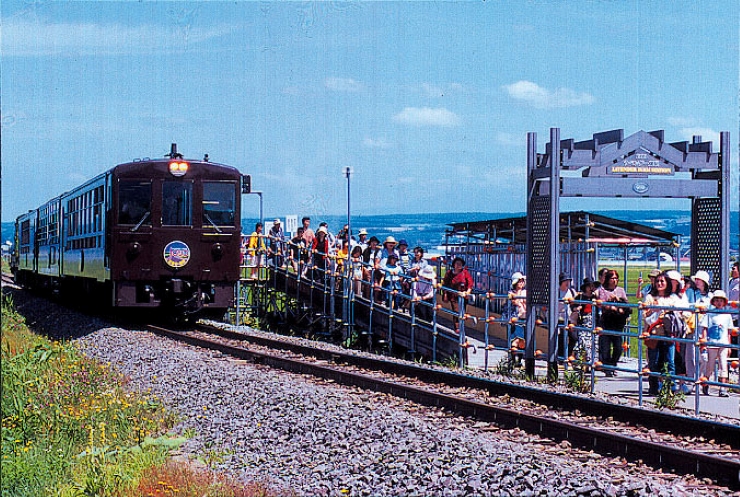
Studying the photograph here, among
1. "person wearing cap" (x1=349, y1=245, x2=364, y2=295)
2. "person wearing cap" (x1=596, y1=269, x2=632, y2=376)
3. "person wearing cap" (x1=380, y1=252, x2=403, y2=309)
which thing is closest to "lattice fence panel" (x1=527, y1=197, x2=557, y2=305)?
"person wearing cap" (x1=596, y1=269, x2=632, y2=376)

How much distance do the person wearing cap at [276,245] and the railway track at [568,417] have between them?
28.0 ft

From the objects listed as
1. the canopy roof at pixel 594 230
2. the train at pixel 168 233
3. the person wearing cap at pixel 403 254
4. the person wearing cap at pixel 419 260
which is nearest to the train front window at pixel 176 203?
the train at pixel 168 233

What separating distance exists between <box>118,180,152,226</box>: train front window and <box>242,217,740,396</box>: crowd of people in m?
3.48

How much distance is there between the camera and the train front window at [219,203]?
20.1 metres

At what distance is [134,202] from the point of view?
19688mm

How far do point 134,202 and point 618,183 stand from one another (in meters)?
10.8

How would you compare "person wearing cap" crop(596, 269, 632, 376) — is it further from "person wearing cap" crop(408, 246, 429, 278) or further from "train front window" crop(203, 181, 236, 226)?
"train front window" crop(203, 181, 236, 226)

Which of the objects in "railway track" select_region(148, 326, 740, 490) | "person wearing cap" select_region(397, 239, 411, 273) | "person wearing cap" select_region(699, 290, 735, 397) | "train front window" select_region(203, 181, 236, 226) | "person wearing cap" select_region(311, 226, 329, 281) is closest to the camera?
"railway track" select_region(148, 326, 740, 490)

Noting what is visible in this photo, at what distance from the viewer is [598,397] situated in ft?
35.9

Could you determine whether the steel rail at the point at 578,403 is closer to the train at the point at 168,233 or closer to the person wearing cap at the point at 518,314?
the person wearing cap at the point at 518,314

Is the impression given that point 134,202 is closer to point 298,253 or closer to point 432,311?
point 298,253

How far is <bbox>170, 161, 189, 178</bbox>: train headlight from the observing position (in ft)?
64.8

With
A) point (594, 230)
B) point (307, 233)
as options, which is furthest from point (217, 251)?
point (594, 230)

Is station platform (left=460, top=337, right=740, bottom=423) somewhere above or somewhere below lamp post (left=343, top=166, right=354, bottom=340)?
below
